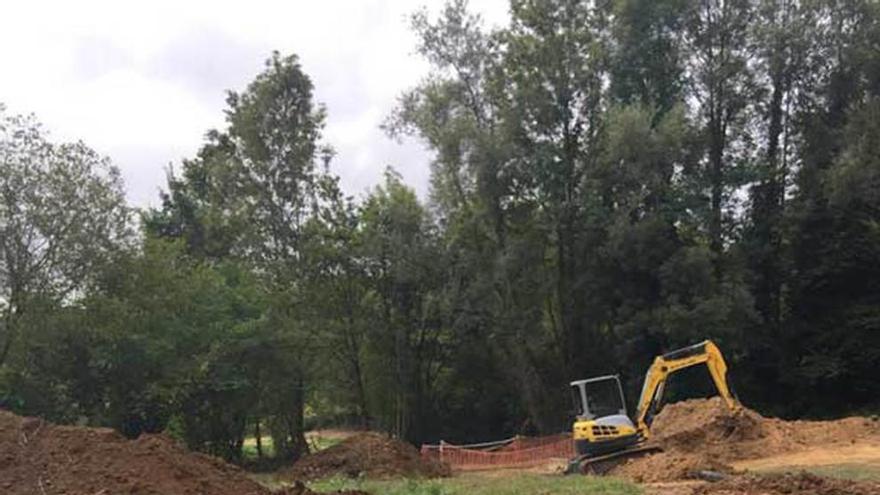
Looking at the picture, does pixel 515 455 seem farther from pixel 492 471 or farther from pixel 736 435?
pixel 736 435

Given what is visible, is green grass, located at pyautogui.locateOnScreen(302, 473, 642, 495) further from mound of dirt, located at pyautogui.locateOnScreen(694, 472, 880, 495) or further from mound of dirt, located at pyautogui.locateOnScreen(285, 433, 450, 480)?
mound of dirt, located at pyautogui.locateOnScreen(285, 433, 450, 480)

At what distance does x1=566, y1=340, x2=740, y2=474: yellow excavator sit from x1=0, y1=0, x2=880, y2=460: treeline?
29.2 feet

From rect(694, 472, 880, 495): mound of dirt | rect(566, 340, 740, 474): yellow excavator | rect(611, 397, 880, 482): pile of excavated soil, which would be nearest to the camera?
rect(694, 472, 880, 495): mound of dirt

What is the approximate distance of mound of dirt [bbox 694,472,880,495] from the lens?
11.4 meters

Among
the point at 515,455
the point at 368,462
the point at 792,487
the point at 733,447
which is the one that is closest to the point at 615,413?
the point at 733,447

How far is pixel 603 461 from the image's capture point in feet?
61.7

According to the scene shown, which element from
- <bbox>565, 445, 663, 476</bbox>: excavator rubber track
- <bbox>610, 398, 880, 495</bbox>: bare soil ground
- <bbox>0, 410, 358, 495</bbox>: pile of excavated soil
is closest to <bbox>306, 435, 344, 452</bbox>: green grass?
<bbox>610, 398, 880, 495</bbox>: bare soil ground

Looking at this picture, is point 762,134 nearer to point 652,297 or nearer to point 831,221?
point 831,221

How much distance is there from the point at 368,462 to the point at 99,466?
11.1 meters

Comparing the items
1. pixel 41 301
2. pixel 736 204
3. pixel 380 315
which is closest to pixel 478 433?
pixel 380 315

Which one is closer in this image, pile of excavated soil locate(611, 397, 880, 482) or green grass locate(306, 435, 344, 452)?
pile of excavated soil locate(611, 397, 880, 482)

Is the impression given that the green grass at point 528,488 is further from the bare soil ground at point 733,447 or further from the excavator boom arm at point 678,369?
the excavator boom arm at point 678,369

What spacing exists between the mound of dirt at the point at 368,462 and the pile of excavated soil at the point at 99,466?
840 centimetres

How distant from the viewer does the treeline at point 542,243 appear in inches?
1161
